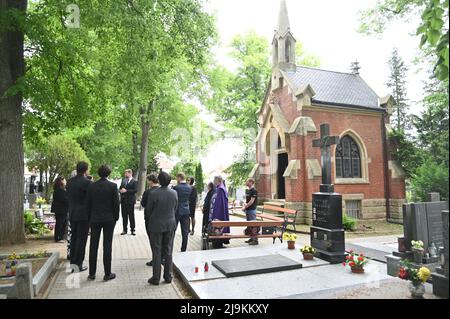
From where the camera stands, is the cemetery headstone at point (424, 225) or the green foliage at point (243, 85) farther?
the green foliage at point (243, 85)

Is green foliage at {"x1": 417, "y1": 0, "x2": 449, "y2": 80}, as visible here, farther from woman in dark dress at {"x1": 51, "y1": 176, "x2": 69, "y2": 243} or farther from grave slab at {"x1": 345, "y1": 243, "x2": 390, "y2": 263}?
woman in dark dress at {"x1": 51, "y1": 176, "x2": 69, "y2": 243}

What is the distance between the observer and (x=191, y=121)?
91.2ft

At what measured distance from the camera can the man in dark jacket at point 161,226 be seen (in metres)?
5.86

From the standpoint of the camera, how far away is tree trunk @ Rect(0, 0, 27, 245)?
8727 mm

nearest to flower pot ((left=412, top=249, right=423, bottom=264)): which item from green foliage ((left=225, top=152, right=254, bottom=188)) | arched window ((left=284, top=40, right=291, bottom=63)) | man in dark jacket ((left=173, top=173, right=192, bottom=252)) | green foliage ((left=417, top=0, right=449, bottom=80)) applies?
green foliage ((left=417, top=0, right=449, bottom=80))

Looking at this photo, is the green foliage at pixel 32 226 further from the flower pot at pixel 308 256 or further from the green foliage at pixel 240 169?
the green foliage at pixel 240 169

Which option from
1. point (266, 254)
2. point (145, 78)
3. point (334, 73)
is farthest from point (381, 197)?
point (145, 78)

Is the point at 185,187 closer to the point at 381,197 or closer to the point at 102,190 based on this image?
the point at 102,190

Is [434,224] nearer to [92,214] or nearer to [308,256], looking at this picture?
[308,256]

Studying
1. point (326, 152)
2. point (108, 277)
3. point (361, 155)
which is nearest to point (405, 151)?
point (361, 155)

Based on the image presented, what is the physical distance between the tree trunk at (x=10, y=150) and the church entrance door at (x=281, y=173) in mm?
12873

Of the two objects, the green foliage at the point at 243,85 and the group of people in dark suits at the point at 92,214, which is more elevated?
the green foliage at the point at 243,85

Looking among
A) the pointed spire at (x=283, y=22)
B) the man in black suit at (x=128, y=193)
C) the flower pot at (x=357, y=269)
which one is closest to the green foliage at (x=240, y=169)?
the pointed spire at (x=283, y=22)
